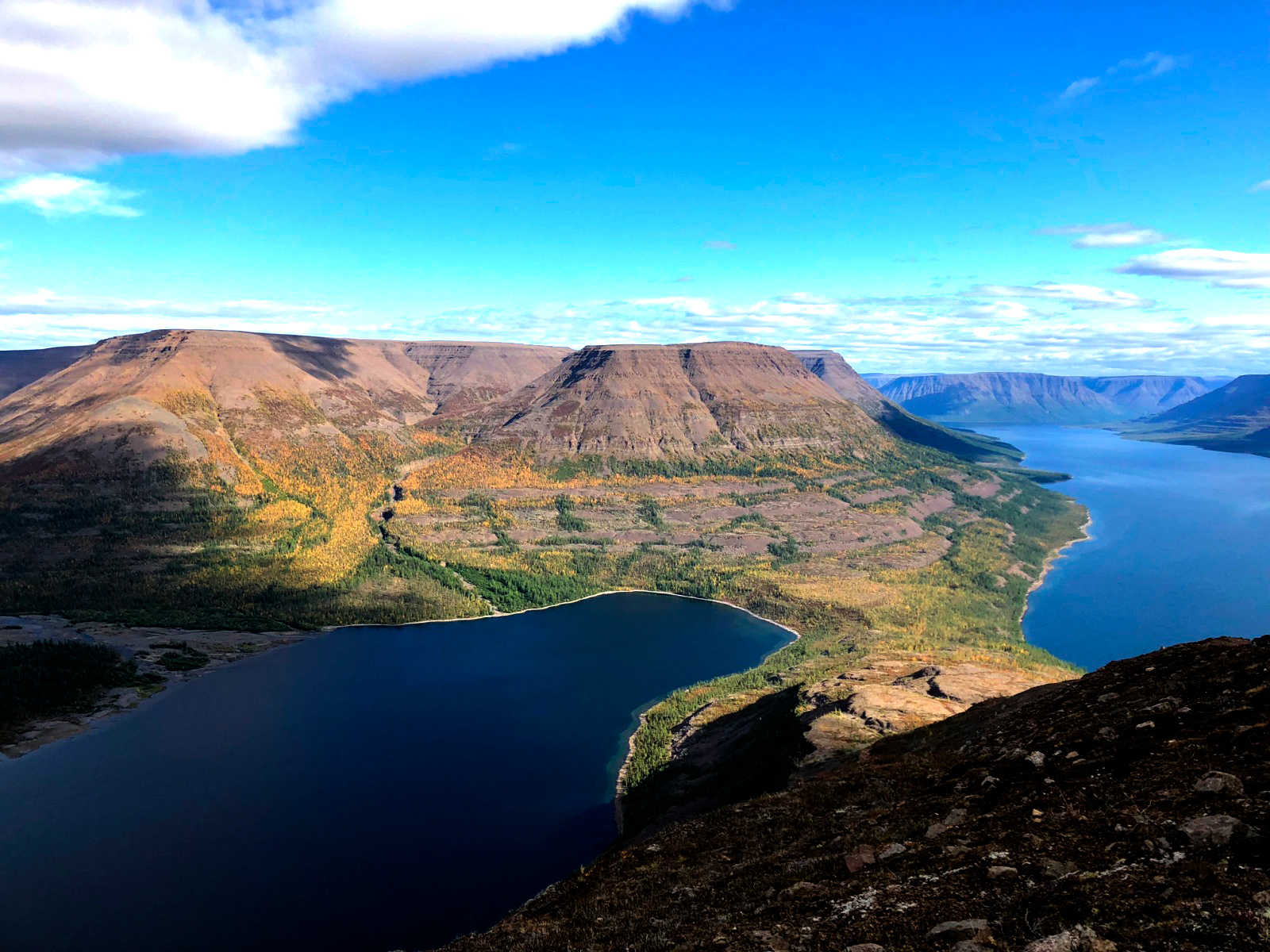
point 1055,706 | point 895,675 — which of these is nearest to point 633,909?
point 1055,706

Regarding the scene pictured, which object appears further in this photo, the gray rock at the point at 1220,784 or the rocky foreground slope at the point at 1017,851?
the gray rock at the point at 1220,784

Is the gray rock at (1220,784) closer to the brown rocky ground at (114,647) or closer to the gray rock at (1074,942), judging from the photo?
the gray rock at (1074,942)

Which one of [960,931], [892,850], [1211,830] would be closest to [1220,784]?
[1211,830]

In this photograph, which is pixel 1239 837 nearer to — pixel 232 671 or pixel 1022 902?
pixel 1022 902

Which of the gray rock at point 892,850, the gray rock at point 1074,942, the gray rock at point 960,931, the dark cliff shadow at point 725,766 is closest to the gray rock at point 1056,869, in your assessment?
the gray rock at point 960,931

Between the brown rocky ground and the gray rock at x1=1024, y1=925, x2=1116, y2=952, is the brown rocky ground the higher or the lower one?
the lower one

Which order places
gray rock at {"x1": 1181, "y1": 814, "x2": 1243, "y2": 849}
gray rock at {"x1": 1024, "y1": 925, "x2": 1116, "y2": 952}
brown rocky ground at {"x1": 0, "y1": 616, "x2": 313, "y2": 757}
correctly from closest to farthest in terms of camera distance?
gray rock at {"x1": 1024, "y1": 925, "x2": 1116, "y2": 952}, gray rock at {"x1": 1181, "y1": 814, "x2": 1243, "y2": 849}, brown rocky ground at {"x1": 0, "y1": 616, "x2": 313, "y2": 757}

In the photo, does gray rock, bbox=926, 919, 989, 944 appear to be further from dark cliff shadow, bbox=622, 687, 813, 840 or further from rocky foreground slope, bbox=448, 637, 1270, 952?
dark cliff shadow, bbox=622, 687, 813, 840

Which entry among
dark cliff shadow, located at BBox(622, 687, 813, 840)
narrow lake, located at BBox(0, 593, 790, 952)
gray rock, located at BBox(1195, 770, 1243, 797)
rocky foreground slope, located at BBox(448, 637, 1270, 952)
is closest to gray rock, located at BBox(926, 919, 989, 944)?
rocky foreground slope, located at BBox(448, 637, 1270, 952)
